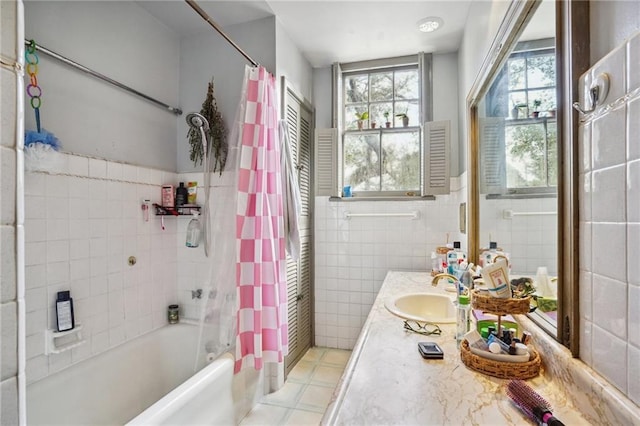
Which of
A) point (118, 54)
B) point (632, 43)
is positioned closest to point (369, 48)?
point (118, 54)

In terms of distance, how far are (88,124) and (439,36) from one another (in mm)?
2502

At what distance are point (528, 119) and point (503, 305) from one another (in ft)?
2.16

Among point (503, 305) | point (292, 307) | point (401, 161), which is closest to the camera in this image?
point (503, 305)

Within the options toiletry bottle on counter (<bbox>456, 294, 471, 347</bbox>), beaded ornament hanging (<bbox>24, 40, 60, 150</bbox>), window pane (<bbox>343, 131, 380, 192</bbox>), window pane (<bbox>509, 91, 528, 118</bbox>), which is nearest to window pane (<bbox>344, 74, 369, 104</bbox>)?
window pane (<bbox>343, 131, 380, 192</bbox>)

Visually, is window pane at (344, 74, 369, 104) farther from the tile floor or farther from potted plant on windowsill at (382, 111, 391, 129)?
the tile floor

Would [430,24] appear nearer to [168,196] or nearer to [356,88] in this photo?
[356,88]

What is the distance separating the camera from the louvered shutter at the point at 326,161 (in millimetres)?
2746

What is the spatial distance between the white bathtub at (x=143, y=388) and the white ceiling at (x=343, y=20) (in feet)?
7.27

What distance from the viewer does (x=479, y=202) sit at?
1850mm

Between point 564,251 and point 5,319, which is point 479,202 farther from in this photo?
point 5,319

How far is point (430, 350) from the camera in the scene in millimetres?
986

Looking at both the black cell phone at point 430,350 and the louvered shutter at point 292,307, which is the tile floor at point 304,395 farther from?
the black cell phone at point 430,350

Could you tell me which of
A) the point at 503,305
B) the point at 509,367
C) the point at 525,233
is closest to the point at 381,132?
the point at 525,233

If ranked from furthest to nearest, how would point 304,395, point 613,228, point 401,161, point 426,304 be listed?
point 401,161
point 304,395
point 426,304
point 613,228
